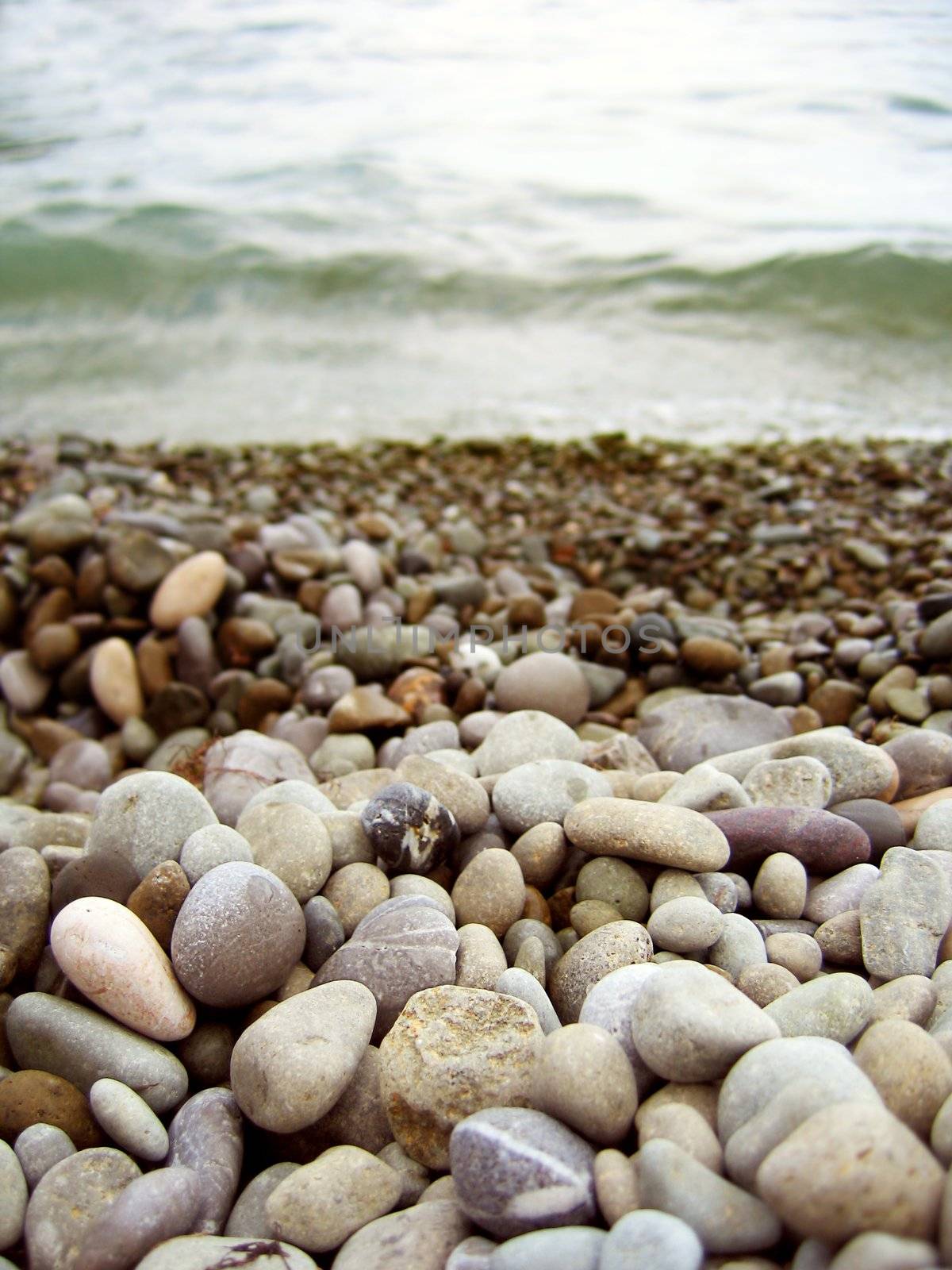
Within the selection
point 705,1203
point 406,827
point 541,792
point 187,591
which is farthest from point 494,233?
point 705,1203

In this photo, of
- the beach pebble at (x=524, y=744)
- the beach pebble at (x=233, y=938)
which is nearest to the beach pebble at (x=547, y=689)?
the beach pebble at (x=524, y=744)

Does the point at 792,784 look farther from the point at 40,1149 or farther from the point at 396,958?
the point at 40,1149

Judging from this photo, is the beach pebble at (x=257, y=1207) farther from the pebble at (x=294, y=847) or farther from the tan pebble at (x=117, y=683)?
the tan pebble at (x=117, y=683)

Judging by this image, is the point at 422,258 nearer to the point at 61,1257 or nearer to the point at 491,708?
the point at 491,708

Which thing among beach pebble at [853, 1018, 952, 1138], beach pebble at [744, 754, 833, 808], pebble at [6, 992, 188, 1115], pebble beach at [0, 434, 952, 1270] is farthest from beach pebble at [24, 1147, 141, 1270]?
beach pebble at [744, 754, 833, 808]

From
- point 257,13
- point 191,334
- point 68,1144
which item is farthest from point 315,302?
point 257,13

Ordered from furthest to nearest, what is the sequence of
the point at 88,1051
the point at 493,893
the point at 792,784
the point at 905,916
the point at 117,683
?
the point at 117,683
the point at 792,784
the point at 493,893
the point at 905,916
the point at 88,1051
